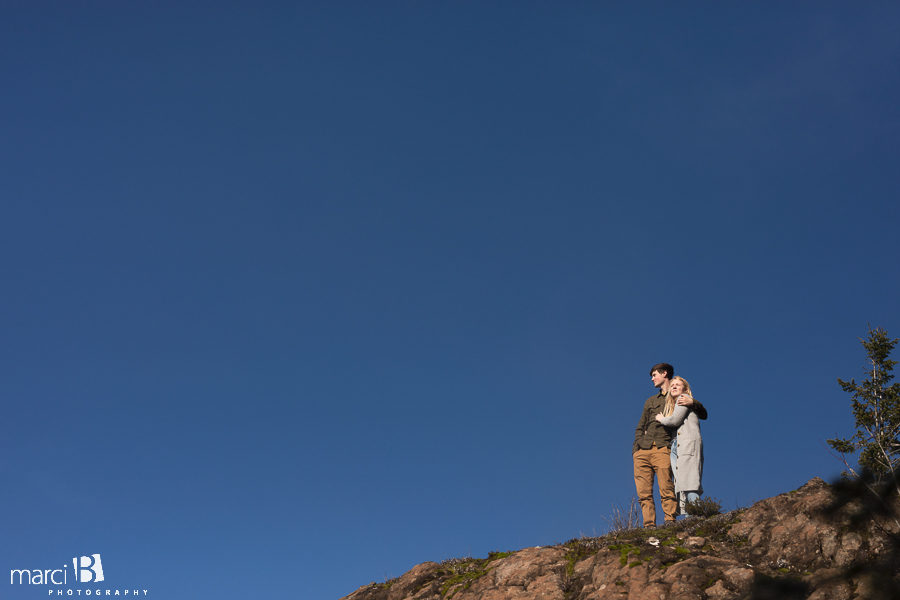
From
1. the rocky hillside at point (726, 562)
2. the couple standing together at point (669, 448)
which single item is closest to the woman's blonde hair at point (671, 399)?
the couple standing together at point (669, 448)

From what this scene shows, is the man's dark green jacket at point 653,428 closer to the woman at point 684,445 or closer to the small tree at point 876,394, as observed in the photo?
the woman at point 684,445

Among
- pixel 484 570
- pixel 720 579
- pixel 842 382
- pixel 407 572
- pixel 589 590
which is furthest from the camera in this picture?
pixel 842 382

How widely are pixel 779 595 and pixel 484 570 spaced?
15.1 feet

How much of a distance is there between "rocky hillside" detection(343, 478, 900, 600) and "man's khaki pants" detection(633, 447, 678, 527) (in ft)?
8.28

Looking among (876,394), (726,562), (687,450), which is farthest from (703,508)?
(876,394)

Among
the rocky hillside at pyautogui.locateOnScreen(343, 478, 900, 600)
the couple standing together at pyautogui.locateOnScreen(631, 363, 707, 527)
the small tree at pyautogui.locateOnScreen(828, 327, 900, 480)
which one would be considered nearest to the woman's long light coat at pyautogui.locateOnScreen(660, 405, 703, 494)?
the couple standing together at pyautogui.locateOnScreen(631, 363, 707, 527)

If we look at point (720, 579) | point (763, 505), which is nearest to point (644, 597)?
point (720, 579)

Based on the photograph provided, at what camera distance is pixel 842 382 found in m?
29.0

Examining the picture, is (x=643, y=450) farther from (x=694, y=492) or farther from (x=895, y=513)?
(x=895, y=513)

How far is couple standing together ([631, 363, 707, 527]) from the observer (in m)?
14.3

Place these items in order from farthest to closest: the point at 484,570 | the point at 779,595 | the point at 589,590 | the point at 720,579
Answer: the point at 484,570, the point at 589,590, the point at 720,579, the point at 779,595

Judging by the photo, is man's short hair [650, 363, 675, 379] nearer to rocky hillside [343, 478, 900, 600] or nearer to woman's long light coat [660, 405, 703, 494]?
woman's long light coat [660, 405, 703, 494]

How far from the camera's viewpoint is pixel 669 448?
48.3 feet

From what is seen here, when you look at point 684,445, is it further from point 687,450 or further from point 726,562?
point 726,562
